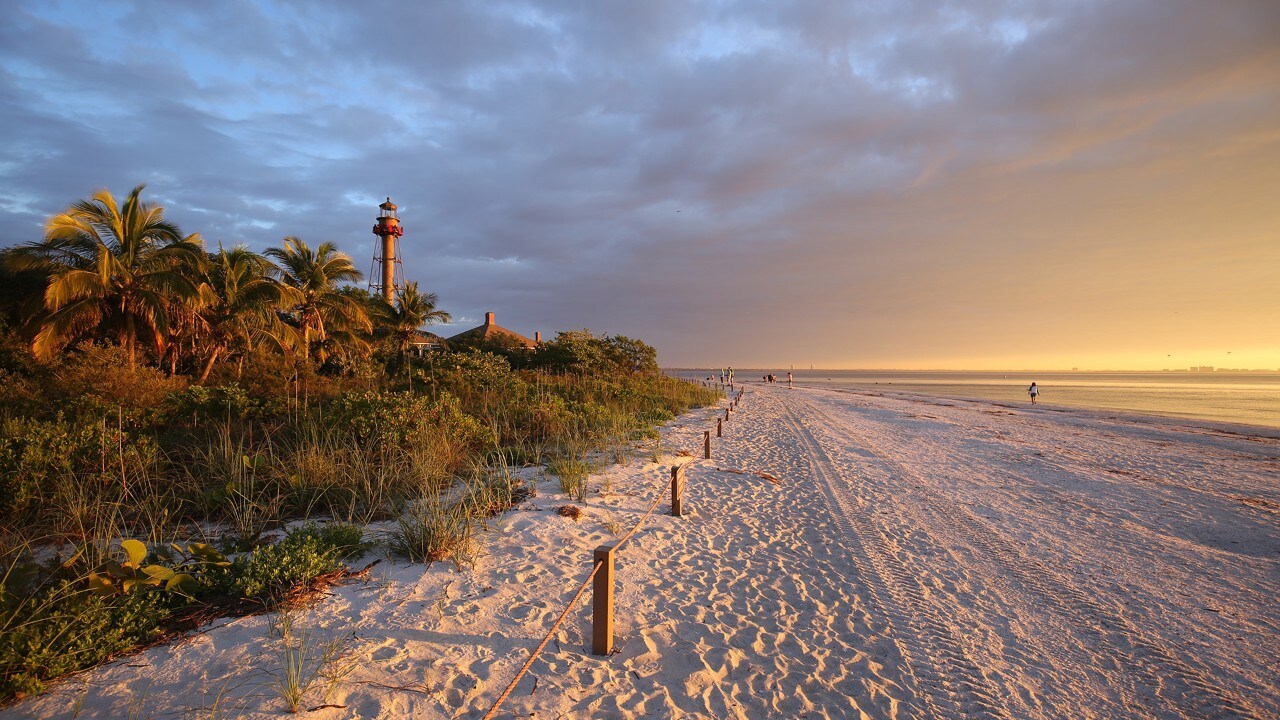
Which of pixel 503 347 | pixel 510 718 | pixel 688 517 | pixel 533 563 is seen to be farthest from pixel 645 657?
pixel 503 347

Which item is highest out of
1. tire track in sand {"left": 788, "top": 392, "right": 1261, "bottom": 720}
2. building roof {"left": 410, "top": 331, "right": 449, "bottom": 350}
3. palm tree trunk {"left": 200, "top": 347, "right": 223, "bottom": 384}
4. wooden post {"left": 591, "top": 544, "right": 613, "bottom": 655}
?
building roof {"left": 410, "top": 331, "right": 449, "bottom": 350}

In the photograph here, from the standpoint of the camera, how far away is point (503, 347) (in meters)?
32.8

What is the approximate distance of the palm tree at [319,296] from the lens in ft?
67.8

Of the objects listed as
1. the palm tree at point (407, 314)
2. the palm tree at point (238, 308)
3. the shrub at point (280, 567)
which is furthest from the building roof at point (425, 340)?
the shrub at point (280, 567)

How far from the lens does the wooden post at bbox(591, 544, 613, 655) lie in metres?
3.50

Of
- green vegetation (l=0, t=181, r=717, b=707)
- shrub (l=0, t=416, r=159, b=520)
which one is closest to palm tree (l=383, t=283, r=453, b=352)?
green vegetation (l=0, t=181, r=717, b=707)

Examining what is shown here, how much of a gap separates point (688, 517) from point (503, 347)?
27801mm

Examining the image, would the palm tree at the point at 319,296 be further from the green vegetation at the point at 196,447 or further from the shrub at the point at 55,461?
the shrub at the point at 55,461

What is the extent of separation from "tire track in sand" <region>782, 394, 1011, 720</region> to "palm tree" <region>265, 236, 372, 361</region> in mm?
21112

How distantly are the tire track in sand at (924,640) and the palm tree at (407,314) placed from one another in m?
25.3

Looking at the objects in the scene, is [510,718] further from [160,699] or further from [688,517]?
[688,517]

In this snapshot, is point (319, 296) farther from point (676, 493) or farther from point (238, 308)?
point (676, 493)

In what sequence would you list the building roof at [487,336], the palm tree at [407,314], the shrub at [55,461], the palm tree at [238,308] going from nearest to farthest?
1. the shrub at [55,461]
2. the palm tree at [238,308]
3. the palm tree at [407,314]
4. the building roof at [487,336]

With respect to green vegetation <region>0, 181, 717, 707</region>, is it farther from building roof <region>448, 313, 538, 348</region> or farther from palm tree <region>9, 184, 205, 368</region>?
building roof <region>448, 313, 538, 348</region>
